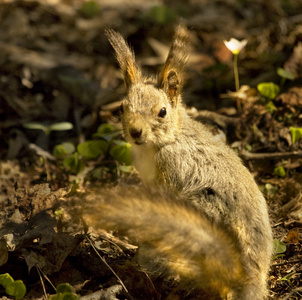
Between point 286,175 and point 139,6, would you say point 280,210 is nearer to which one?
point 286,175

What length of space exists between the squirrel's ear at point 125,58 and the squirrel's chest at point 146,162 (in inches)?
27.8

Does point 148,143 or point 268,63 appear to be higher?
point 268,63

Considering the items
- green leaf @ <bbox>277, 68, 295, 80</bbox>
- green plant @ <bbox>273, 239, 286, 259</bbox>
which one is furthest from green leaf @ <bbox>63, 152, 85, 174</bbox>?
green leaf @ <bbox>277, 68, 295, 80</bbox>

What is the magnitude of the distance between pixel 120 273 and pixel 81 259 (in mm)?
423

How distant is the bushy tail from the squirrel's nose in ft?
3.68

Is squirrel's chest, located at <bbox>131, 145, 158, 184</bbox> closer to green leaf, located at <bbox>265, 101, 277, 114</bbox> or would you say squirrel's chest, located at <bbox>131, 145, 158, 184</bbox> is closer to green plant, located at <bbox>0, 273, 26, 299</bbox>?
green plant, located at <bbox>0, 273, 26, 299</bbox>

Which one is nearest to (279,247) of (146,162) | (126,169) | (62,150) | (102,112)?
(146,162)

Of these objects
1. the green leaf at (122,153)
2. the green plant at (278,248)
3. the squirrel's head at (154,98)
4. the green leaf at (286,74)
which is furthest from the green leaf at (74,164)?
the green leaf at (286,74)

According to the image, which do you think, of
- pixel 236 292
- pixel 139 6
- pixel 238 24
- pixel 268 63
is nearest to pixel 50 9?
pixel 139 6

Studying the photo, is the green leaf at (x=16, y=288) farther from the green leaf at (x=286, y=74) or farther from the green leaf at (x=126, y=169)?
the green leaf at (x=286, y=74)

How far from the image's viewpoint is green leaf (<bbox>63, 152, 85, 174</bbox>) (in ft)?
18.1

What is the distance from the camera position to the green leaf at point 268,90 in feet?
20.0

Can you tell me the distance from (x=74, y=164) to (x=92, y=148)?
0.95ft

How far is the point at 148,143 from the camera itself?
4266 millimetres
